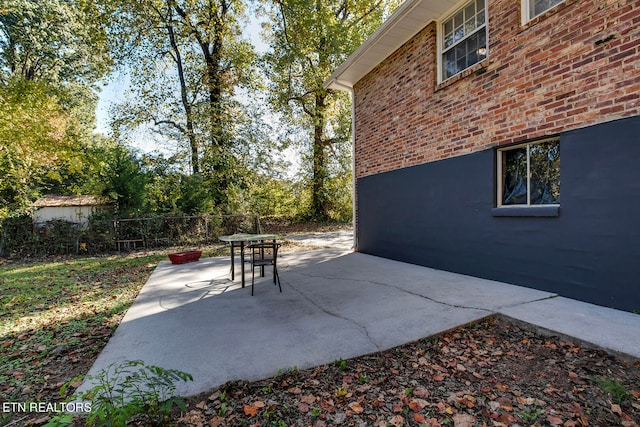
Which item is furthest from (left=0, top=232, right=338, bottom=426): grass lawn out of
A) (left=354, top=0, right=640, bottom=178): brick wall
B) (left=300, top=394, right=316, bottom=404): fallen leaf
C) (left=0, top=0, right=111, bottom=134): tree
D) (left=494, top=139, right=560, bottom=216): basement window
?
(left=0, top=0, right=111, bottom=134): tree

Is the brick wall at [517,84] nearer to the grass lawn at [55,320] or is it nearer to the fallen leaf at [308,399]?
the fallen leaf at [308,399]

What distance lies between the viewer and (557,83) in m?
3.82

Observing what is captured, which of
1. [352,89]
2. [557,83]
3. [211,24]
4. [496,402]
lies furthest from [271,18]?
[496,402]

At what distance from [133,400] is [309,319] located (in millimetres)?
1879

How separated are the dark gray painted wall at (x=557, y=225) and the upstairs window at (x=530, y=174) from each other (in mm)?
162

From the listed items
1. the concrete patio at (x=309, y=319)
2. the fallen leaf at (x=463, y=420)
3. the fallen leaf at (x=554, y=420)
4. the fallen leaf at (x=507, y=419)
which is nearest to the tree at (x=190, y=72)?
the concrete patio at (x=309, y=319)

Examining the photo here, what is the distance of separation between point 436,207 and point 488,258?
1323mm

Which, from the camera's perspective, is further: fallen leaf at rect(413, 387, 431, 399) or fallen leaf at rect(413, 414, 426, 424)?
fallen leaf at rect(413, 387, 431, 399)

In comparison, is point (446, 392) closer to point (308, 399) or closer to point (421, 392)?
point (421, 392)

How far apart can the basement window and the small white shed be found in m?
11.4

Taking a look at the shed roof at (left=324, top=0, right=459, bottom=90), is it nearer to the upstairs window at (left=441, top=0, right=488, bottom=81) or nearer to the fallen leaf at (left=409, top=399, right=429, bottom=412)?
the upstairs window at (left=441, top=0, right=488, bottom=81)

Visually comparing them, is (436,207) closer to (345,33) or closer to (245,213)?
(245,213)

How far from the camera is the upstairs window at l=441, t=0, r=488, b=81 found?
4925mm

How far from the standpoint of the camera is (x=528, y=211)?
13.6 feet
